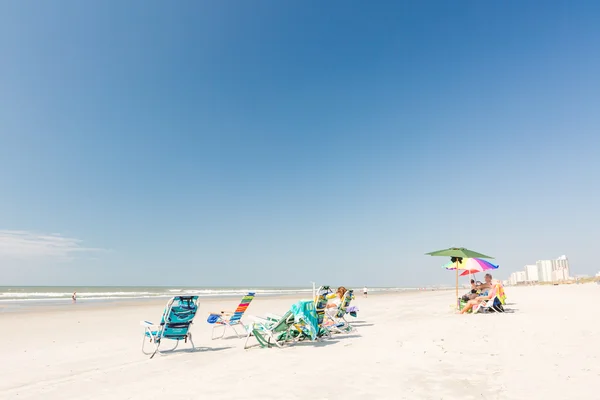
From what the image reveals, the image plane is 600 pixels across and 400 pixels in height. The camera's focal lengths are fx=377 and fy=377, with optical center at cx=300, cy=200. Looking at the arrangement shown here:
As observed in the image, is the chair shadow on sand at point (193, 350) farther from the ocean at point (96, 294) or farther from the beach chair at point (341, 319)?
the ocean at point (96, 294)

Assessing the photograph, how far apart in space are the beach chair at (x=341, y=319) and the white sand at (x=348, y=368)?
0.53 meters

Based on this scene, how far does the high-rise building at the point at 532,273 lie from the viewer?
110363 mm

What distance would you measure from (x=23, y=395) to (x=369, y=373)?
4.43 metres

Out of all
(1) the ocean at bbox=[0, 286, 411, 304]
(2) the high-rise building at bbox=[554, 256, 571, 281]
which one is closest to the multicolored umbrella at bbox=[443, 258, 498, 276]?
(1) the ocean at bbox=[0, 286, 411, 304]

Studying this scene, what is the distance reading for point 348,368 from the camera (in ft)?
17.5

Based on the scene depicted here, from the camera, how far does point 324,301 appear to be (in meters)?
7.80

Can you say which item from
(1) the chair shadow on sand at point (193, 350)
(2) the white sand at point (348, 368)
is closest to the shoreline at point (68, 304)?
(2) the white sand at point (348, 368)

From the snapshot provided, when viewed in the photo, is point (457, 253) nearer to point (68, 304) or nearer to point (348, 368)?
point (348, 368)

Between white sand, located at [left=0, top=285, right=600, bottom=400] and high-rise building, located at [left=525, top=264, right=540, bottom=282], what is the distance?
120710 millimetres

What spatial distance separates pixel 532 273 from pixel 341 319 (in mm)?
123973

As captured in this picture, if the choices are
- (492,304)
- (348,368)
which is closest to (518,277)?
(492,304)

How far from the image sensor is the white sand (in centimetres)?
427

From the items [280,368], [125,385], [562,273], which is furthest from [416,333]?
[562,273]

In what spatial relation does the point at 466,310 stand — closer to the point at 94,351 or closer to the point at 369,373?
Answer: the point at 369,373
